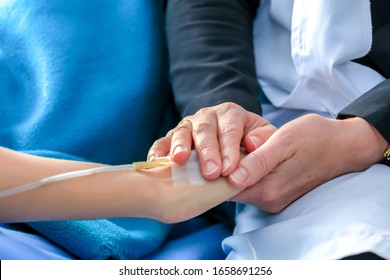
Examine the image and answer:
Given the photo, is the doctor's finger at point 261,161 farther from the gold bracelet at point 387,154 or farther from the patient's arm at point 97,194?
the gold bracelet at point 387,154

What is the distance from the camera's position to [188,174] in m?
0.76

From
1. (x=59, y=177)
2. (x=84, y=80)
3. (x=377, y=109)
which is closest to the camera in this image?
(x=59, y=177)

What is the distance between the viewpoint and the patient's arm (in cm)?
69

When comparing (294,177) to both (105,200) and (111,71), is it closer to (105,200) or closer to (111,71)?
(105,200)

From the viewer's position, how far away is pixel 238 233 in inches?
33.3

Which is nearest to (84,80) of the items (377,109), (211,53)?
(211,53)

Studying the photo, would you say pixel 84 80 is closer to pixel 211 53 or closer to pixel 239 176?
pixel 211 53

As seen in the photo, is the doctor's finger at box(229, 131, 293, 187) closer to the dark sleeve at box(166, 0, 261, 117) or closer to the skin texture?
the skin texture

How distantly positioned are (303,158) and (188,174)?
16 cm

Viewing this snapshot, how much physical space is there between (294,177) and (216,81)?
261 mm

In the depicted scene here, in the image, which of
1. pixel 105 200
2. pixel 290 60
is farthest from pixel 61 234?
pixel 290 60

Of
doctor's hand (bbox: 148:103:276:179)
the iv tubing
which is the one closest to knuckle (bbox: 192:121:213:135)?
doctor's hand (bbox: 148:103:276:179)

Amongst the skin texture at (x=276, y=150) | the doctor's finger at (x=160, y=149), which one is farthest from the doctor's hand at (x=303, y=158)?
the doctor's finger at (x=160, y=149)

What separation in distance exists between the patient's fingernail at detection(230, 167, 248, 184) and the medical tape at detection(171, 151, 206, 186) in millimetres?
38
